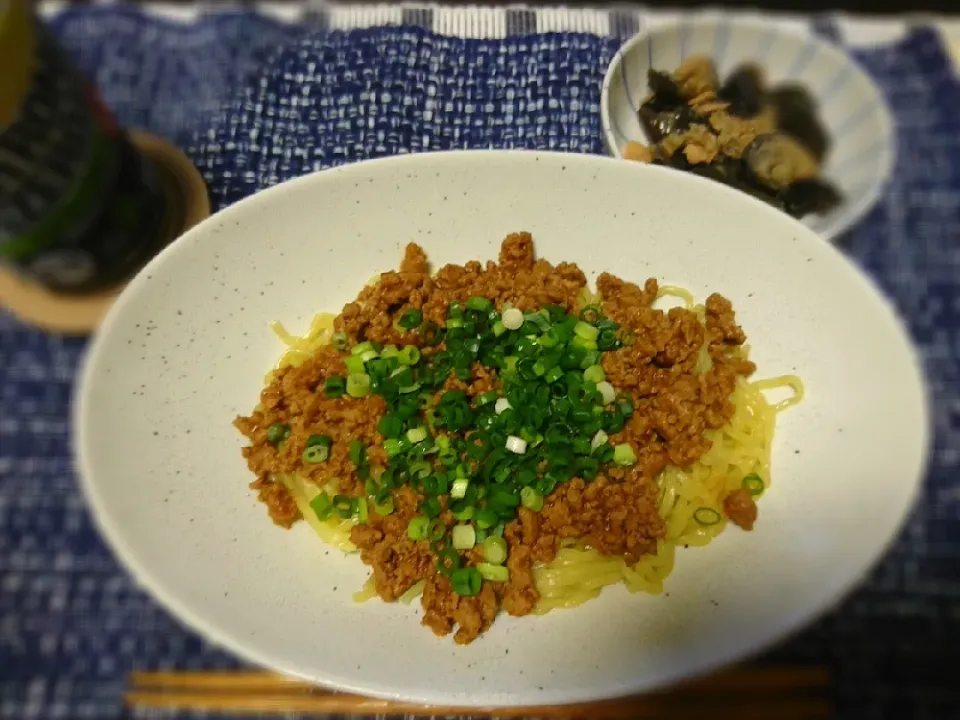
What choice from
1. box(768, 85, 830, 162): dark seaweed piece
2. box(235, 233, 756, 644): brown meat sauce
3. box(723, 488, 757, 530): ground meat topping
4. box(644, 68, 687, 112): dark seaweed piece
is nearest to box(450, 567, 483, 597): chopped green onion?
box(235, 233, 756, 644): brown meat sauce

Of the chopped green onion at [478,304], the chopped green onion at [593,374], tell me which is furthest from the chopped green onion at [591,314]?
the chopped green onion at [478,304]

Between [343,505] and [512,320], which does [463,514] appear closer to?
[343,505]

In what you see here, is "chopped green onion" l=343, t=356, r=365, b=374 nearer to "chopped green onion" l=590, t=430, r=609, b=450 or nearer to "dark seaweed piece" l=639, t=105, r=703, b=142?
"chopped green onion" l=590, t=430, r=609, b=450

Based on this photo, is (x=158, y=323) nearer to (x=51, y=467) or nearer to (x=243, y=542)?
(x=51, y=467)

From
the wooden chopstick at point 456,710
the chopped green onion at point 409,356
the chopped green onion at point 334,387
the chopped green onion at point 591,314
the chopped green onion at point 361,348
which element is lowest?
the wooden chopstick at point 456,710

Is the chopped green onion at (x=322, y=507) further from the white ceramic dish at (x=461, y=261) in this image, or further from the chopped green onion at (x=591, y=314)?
the chopped green onion at (x=591, y=314)

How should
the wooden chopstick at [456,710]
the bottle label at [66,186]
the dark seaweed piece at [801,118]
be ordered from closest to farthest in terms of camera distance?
the bottle label at [66,186], the wooden chopstick at [456,710], the dark seaweed piece at [801,118]

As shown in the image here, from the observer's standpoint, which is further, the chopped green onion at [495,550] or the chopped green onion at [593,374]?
the chopped green onion at [593,374]
